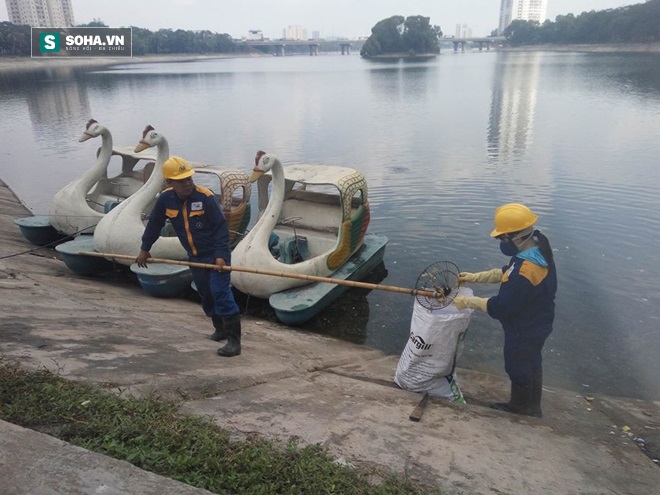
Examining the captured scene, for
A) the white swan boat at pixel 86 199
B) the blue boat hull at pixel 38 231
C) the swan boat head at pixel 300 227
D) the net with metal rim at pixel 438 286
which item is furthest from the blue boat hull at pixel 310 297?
the blue boat hull at pixel 38 231

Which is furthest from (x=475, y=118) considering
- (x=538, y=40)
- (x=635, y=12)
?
(x=538, y=40)

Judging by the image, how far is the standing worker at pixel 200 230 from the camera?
17.2 ft

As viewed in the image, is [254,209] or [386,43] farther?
[386,43]

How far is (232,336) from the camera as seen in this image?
571cm

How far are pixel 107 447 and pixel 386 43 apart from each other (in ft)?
401

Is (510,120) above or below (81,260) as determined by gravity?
above

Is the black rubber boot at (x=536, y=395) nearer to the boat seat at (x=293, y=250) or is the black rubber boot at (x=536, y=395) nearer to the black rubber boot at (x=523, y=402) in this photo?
the black rubber boot at (x=523, y=402)

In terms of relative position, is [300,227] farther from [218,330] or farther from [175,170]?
[175,170]

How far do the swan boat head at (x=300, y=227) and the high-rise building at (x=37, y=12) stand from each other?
121673mm

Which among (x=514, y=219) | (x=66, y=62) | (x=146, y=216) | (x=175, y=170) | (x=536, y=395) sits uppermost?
(x=66, y=62)

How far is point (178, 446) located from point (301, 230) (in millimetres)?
7282

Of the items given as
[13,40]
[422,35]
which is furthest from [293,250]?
[422,35]

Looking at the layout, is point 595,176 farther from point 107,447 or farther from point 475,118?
point 107,447

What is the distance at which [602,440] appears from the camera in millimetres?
4781
